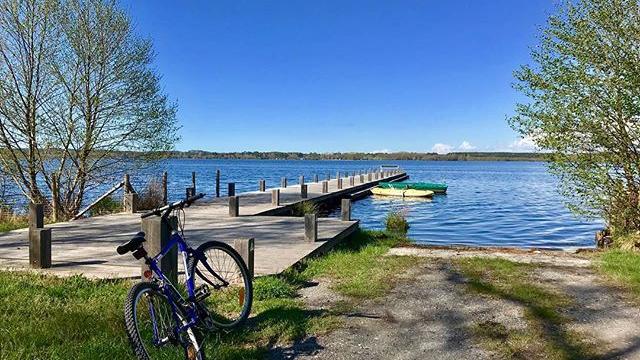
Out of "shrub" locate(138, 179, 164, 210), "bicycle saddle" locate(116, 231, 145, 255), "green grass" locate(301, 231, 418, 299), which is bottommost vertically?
"green grass" locate(301, 231, 418, 299)

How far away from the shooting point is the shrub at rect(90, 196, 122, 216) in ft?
61.9

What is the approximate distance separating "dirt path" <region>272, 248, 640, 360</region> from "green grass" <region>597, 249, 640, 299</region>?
0.91ft

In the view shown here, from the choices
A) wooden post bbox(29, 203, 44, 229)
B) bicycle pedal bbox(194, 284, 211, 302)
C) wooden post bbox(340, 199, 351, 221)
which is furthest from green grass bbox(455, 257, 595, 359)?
wooden post bbox(29, 203, 44, 229)

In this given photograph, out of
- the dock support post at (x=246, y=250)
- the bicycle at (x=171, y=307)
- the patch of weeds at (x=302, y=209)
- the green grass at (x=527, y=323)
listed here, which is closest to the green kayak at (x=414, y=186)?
the patch of weeds at (x=302, y=209)

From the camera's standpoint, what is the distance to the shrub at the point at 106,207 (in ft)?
61.9

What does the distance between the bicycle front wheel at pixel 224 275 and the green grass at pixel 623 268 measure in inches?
210

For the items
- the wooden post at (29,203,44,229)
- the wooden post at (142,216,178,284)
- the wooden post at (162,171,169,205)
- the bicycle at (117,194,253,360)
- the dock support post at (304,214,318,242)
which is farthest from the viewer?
the wooden post at (162,171,169,205)

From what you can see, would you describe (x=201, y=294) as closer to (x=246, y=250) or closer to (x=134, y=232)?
(x=246, y=250)

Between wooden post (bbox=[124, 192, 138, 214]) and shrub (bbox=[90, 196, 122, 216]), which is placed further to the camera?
shrub (bbox=[90, 196, 122, 216])

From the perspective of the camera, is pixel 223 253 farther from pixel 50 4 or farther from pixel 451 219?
pixel 451 219

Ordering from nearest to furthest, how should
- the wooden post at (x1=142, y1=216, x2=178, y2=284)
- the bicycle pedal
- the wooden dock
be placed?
the bicycle pedal, the wooden post at (x1=142, y1=216, x2=178, y2=284), the wooden dock

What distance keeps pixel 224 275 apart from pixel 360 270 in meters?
3.43

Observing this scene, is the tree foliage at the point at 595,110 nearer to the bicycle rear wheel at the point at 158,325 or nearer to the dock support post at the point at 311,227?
the dock support post at the point at 311,227

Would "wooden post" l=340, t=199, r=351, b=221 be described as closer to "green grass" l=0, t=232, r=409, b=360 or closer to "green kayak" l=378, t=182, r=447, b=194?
"green grass" l=0, t=232, r=409, b=360
